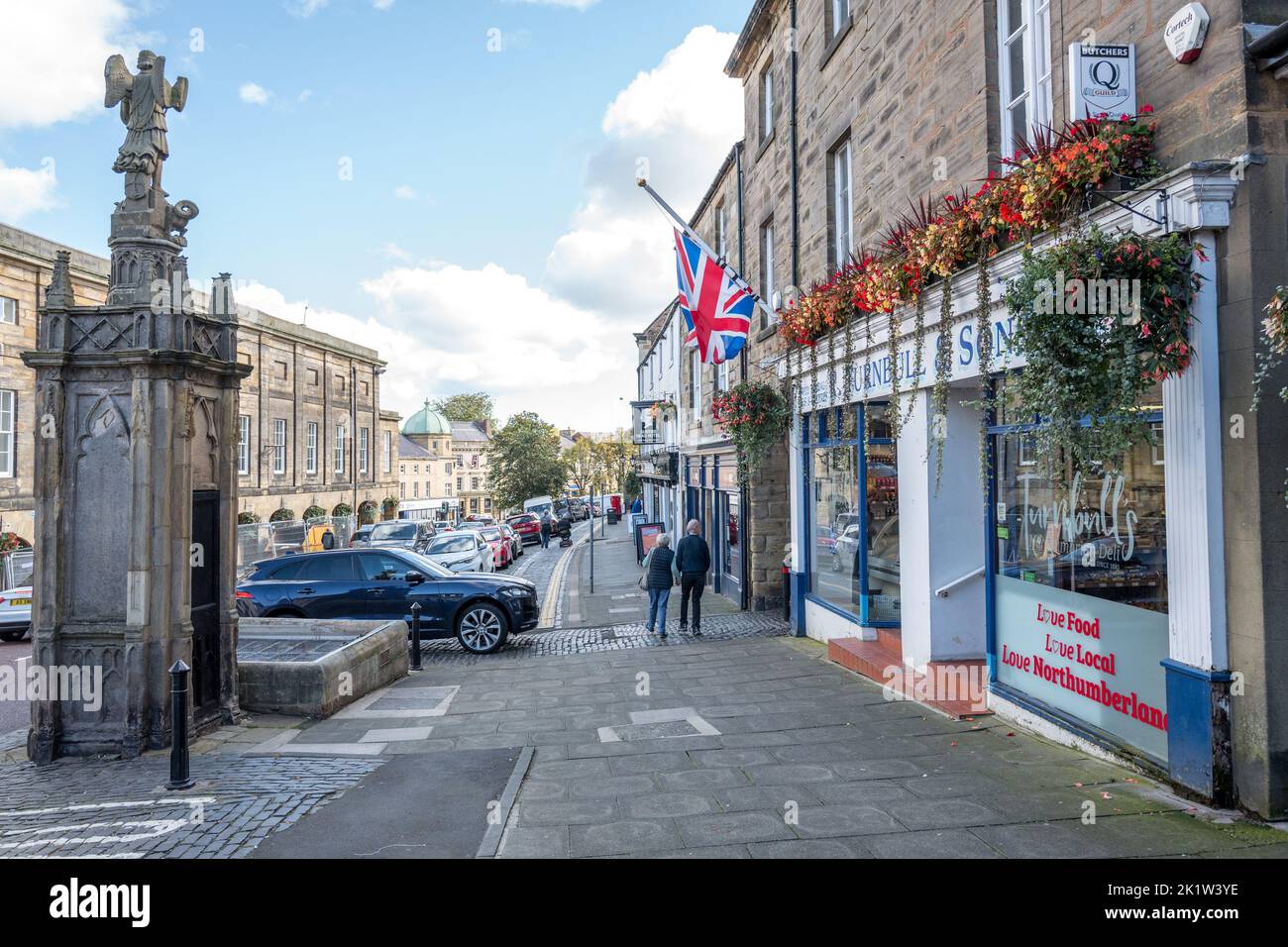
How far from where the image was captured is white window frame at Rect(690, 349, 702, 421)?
20.7 meters

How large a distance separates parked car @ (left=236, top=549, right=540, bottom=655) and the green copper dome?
80.4 m

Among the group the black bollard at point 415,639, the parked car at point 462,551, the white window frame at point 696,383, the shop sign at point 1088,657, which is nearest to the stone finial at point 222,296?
the black bollard at point 415,639

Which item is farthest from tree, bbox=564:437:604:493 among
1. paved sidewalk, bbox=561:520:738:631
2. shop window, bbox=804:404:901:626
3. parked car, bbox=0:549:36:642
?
shop window, bbox=804:404:901:626

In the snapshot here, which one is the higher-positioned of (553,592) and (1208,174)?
(1208,174)

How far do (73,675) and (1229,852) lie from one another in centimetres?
864

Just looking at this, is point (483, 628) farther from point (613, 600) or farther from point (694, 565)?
point (613, 600)

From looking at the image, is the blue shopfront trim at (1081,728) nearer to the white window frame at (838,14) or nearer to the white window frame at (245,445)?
the white window frame at (838,14)

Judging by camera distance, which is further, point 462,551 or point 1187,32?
point 462,551

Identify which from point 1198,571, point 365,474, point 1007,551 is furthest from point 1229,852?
point 365,474

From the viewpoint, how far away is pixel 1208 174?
466 centimetres

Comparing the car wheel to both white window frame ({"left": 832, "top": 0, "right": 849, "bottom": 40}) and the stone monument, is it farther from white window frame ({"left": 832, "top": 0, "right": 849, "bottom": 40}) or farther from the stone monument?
white window frame ({"left": 832, "top": 0, "right": 849, "bottom": 40})

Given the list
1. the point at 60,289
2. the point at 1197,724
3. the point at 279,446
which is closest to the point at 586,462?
the point at 279,446

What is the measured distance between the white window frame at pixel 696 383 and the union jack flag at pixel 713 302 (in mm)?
7881

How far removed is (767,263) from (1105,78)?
9.96 m
